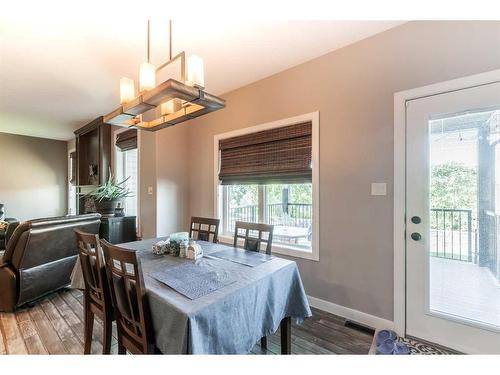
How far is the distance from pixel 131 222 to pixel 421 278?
12.7 feet

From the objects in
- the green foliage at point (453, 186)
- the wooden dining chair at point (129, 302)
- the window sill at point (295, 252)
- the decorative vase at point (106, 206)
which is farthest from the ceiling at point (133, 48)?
the window sill at point (295, 252)

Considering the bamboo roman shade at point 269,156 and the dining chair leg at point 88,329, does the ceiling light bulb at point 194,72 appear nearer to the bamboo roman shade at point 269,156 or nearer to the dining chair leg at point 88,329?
the bamboo roman shade at point 269,156

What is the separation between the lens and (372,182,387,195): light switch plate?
6.78 feet

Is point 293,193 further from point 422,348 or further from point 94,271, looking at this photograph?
point 94,271

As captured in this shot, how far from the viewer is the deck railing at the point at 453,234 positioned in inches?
68.9

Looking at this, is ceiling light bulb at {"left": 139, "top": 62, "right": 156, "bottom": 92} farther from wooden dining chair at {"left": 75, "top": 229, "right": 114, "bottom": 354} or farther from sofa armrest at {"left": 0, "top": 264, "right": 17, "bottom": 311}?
sofa armrest at {"left": 0, "top": 264, "right": 17, "bottom": 311}

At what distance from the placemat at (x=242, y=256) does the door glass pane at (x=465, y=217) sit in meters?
1.33

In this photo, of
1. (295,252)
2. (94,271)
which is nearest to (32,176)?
(94,271)

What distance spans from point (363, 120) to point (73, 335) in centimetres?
309

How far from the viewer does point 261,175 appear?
9.68 feet

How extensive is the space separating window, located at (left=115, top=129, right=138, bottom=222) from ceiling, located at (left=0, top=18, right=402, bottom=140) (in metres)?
1.01

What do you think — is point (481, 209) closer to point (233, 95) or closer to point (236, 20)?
point (236, 20)

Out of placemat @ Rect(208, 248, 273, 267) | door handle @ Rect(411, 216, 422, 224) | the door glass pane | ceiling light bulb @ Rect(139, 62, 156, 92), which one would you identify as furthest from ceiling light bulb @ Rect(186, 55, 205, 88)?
door handle @ Rect(411, 216, 422, 224)

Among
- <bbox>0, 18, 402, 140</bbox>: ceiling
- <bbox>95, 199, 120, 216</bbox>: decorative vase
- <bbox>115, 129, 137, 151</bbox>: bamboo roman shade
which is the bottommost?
<bbox>95, 199, 120, 216</bbox>: decorative vase
